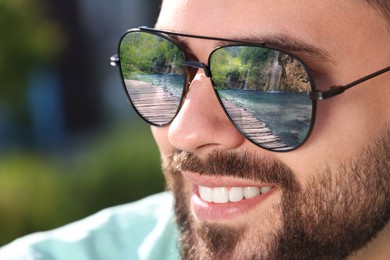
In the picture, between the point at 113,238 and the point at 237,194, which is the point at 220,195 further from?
the point at 113,238

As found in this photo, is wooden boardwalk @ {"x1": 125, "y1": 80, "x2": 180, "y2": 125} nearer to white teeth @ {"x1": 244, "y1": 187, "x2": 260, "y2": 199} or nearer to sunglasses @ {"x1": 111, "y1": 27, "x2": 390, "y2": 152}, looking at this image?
sunglasses @ {"x1": 111, "y1": 27, "x2": 390, "y2": 152}

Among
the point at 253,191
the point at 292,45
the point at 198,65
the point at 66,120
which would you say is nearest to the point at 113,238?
the point at 253,191

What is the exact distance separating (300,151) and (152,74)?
1.94ft

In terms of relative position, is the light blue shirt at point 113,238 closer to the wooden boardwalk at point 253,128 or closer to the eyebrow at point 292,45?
the wooden boardwalk at point 253,128

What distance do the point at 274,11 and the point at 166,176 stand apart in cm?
79

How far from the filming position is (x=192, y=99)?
7.72 feet

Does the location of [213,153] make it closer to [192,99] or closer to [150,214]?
[192,99]

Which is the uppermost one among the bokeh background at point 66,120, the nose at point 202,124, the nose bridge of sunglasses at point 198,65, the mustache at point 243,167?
the nose bridge of sunglasses at point 198,65

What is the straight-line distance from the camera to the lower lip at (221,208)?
93.1 inches

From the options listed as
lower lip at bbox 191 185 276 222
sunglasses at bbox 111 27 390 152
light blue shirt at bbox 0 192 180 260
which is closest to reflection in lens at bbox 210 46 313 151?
sunglasses at bbox 111 27 390 152

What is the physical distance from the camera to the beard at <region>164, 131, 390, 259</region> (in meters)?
2.27

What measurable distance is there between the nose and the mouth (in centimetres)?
12

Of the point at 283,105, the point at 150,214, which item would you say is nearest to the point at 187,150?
the point at 283,105

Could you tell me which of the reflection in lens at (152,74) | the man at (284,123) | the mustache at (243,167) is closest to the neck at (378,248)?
the man at (284,123)
